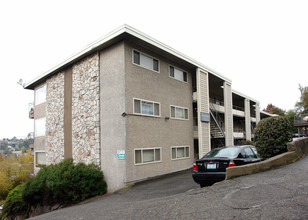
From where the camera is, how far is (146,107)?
13688 millimetres

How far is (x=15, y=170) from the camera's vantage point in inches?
1118

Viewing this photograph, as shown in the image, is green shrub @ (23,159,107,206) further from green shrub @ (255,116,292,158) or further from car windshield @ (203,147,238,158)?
green shrub @ (255,116,292,158)

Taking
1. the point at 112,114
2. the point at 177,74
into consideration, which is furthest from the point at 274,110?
the point at 112,114

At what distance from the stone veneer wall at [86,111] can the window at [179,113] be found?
488cm

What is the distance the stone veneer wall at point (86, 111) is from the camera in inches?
544

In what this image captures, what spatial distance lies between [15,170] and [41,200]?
61.3ft

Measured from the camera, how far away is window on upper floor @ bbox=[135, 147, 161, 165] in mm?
12648

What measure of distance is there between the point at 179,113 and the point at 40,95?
12.5 m

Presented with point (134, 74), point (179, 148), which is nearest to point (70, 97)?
point (134, 74)

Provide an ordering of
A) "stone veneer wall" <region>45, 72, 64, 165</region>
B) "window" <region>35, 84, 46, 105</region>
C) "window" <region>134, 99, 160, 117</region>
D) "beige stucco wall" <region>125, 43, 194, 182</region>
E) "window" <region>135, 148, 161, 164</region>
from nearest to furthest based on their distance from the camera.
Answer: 1. "beige stucco wall" <region>125, 43, 194, 182</region>
2. "window" <region>135, 148, 161, 164</region>
3. "window" <region>134, 99, 160, 117</region>
4. "stone veneer wall" <region>45, 72, 64, 165</region>
5. "window" <region>35, 84, 46, 105</region>

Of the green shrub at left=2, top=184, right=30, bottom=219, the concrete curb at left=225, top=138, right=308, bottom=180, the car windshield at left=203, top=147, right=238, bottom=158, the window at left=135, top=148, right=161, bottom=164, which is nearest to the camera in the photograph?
the concrete curb at left=225, top=138, right=308, bottom=180

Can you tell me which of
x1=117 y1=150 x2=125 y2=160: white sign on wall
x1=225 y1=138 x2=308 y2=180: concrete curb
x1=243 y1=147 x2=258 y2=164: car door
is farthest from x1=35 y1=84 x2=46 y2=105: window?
x1=225 y1=138 x2=308 y2=180: concrete curb

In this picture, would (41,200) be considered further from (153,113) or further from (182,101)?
(182,101)

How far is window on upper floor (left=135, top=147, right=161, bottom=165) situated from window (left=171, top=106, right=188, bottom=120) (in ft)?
9.22
